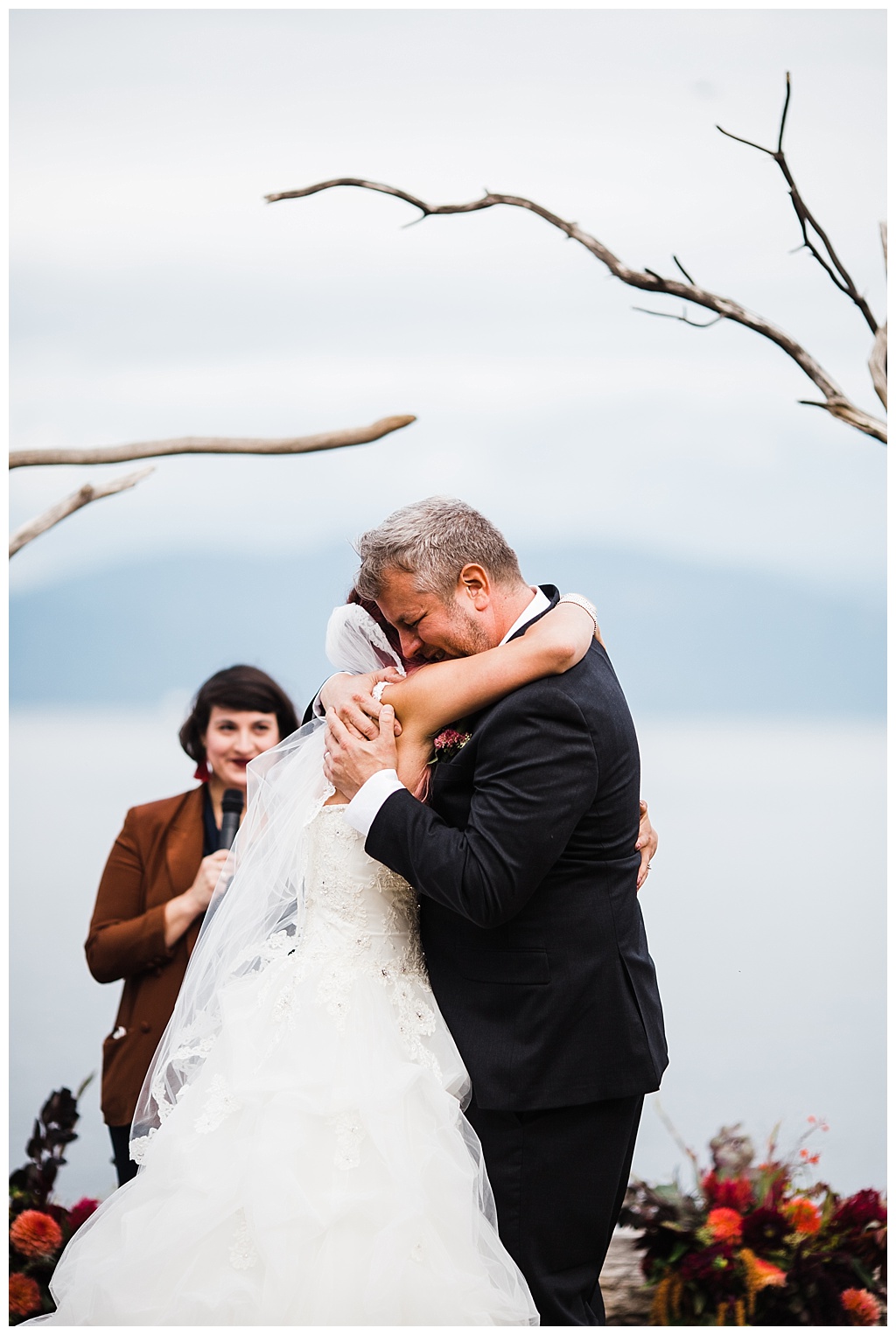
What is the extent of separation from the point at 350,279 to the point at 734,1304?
3.37m

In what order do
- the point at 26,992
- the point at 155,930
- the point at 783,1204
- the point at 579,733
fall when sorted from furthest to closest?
the point at 26,992 < the point at 783,1204 < the point at 155,930 < the point at 579,733

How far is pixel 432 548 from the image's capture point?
6.90ft

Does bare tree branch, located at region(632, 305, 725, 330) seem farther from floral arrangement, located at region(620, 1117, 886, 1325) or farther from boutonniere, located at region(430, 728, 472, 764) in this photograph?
floral arrangement, located at region(620, 1117, 886, 1325)

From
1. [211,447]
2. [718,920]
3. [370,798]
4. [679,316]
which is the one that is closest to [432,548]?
[370,798]

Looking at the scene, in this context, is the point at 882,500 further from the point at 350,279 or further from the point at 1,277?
the point at 1,277

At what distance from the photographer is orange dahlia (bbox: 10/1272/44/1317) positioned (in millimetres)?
3174

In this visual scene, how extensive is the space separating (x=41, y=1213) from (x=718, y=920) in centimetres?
230

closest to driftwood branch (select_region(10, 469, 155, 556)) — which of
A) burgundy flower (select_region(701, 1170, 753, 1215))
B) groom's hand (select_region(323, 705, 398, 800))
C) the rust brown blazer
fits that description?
the rust brown blazer

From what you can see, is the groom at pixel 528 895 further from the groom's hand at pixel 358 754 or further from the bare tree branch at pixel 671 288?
the bare tree branch at pixel 671 288

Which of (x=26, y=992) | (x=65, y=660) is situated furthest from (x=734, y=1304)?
(x=65, y=660)

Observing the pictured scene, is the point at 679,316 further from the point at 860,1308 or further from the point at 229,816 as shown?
the point at 860,1308

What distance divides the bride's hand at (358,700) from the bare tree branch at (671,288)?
71.3 inches

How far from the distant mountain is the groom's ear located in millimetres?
1628

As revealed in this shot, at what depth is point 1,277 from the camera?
346 cm
